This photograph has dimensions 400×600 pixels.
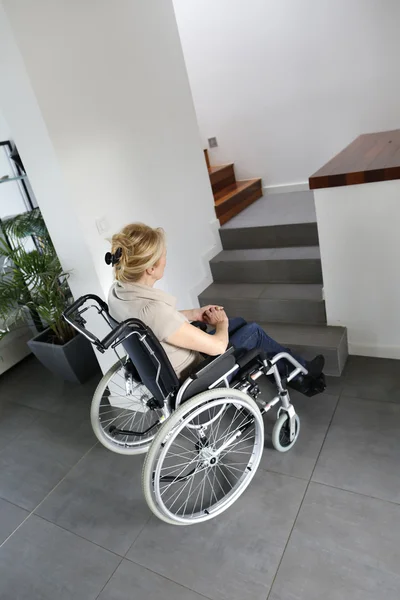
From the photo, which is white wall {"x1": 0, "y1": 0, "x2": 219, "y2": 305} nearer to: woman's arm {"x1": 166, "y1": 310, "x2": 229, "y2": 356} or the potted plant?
the potted plant

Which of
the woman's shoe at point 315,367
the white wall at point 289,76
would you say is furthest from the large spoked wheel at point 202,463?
the white wall at point 289,76

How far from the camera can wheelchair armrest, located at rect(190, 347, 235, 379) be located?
1.48m

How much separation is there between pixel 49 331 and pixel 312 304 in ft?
5.65

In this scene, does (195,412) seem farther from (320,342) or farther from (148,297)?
(320,342)

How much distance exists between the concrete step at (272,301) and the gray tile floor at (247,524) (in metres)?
0.46

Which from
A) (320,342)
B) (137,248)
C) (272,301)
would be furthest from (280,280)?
(137,248)

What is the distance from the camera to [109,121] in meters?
2.17

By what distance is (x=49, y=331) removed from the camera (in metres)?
2.77

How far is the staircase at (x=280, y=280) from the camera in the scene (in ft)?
7.80

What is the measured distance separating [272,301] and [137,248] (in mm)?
1385

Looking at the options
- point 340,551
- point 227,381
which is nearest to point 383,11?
point 227,381

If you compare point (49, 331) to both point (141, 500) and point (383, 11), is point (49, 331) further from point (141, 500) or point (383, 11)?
point (383, 11)

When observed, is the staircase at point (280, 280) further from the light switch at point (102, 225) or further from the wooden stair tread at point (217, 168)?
the light switch at point (102, 225)

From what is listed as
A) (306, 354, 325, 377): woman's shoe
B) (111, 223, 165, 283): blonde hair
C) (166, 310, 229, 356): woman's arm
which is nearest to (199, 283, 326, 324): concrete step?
(306, 354, 325, 377): woman's shoe
